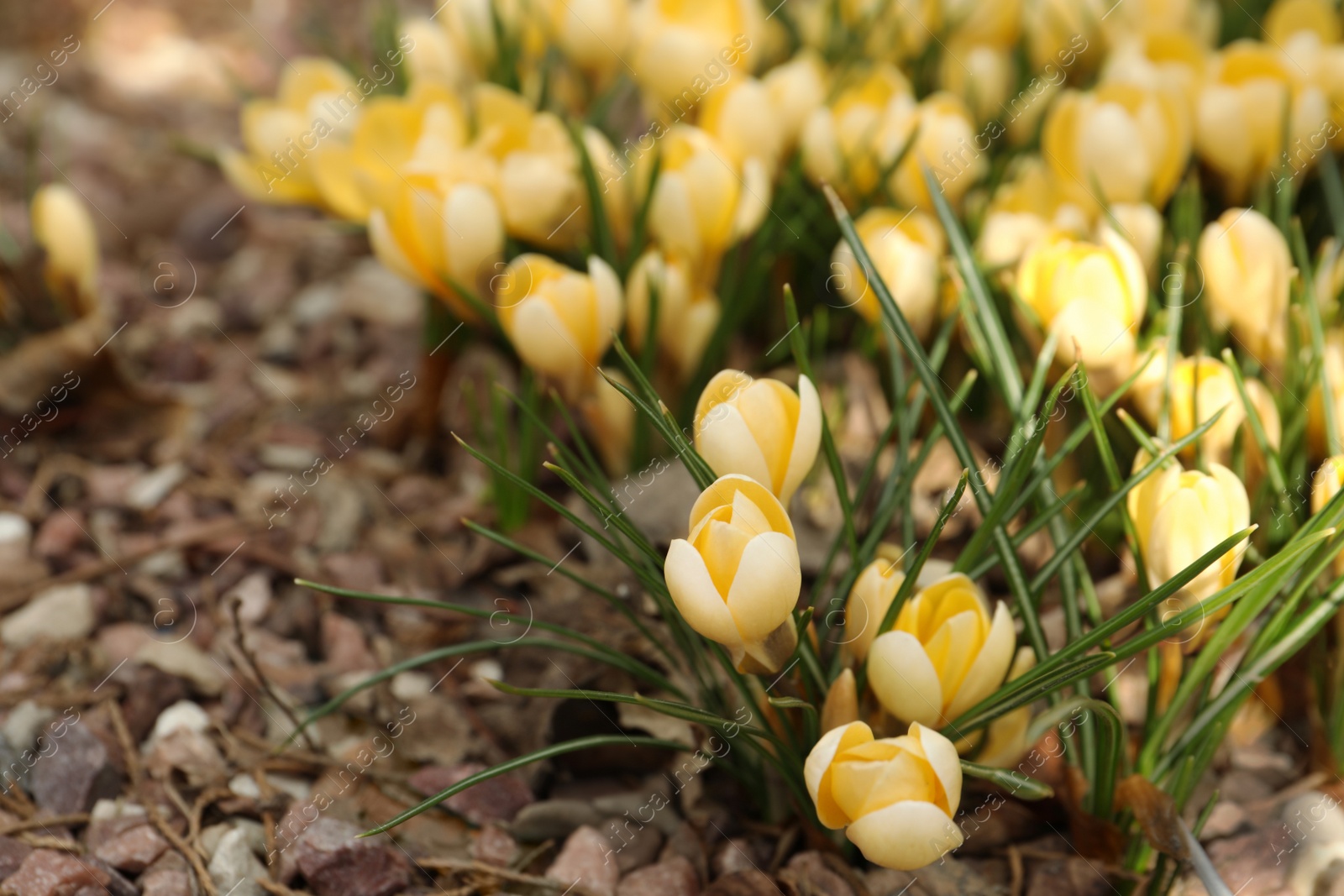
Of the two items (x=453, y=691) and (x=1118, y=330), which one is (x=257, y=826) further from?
(x=1118, y=330)

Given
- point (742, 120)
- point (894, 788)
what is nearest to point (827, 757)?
point (894, 788)

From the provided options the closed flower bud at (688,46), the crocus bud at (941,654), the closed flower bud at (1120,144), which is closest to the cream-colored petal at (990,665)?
the crocus bud at (941,654)

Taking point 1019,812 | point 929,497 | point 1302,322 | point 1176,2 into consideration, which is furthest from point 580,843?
point 1176,2

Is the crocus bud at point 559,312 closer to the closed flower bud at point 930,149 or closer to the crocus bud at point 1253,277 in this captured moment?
the closed flower bud at point 930,149

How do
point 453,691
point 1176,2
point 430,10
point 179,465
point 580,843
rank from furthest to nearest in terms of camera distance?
point 430,10 < point 1176,2 < point 179,465 < point 453,691 < point 580,843

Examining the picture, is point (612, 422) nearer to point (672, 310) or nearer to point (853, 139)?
point (672, 310)
